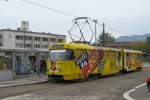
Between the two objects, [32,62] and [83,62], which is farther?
[32,62]

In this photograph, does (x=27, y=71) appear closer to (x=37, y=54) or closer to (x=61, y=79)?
(x=37, y=54)

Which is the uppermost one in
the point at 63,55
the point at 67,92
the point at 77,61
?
the point at 63,55

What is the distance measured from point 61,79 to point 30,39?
97237mm

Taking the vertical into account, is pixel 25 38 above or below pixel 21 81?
above

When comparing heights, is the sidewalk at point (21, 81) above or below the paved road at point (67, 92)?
below

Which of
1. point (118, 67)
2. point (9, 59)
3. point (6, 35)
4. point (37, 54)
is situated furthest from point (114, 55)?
point (6, 35)

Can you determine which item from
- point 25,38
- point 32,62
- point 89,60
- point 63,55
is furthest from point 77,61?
point 25,38

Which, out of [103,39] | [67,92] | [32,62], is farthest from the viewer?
[103,39]

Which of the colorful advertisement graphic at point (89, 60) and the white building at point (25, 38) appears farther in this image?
the white building at point (25, 38)

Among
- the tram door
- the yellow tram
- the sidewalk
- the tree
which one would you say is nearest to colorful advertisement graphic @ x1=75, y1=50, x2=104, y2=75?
the yellow tram

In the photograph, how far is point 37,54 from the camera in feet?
137

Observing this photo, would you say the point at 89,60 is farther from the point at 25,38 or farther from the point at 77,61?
the point at 25,38

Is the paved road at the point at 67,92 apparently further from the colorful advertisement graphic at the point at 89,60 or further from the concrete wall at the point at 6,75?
the concrete wall at the point at 6,75

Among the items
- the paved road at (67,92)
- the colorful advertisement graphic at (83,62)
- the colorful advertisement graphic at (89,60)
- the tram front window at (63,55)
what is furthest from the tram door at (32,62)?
the paved road at (67,92)
